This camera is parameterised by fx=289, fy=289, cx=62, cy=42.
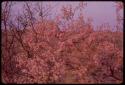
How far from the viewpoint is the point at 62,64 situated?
8.08m

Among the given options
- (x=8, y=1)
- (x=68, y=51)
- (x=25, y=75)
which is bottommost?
(x=25, y=75)

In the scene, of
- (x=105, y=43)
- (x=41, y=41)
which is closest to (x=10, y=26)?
(x=41, y=41)

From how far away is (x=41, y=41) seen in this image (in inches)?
348

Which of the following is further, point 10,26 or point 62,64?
A: point 10,26

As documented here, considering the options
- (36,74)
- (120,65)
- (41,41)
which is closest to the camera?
(120,65)

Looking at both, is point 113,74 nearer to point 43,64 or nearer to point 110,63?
point 110,63

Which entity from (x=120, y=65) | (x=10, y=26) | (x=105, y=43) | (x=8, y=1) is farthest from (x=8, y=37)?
(x=120, y=65)

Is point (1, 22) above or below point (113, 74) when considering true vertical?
above

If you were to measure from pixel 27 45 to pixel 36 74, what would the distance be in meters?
1.28

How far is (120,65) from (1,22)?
3891 millimetres

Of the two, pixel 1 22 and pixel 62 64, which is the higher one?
pixel 1 22

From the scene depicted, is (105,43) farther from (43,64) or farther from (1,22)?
(1,22)

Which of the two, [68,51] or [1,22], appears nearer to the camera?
[68,51]

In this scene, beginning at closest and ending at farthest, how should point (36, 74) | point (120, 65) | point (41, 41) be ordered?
point (120, 65), point (36, 74), point (41, 41)
